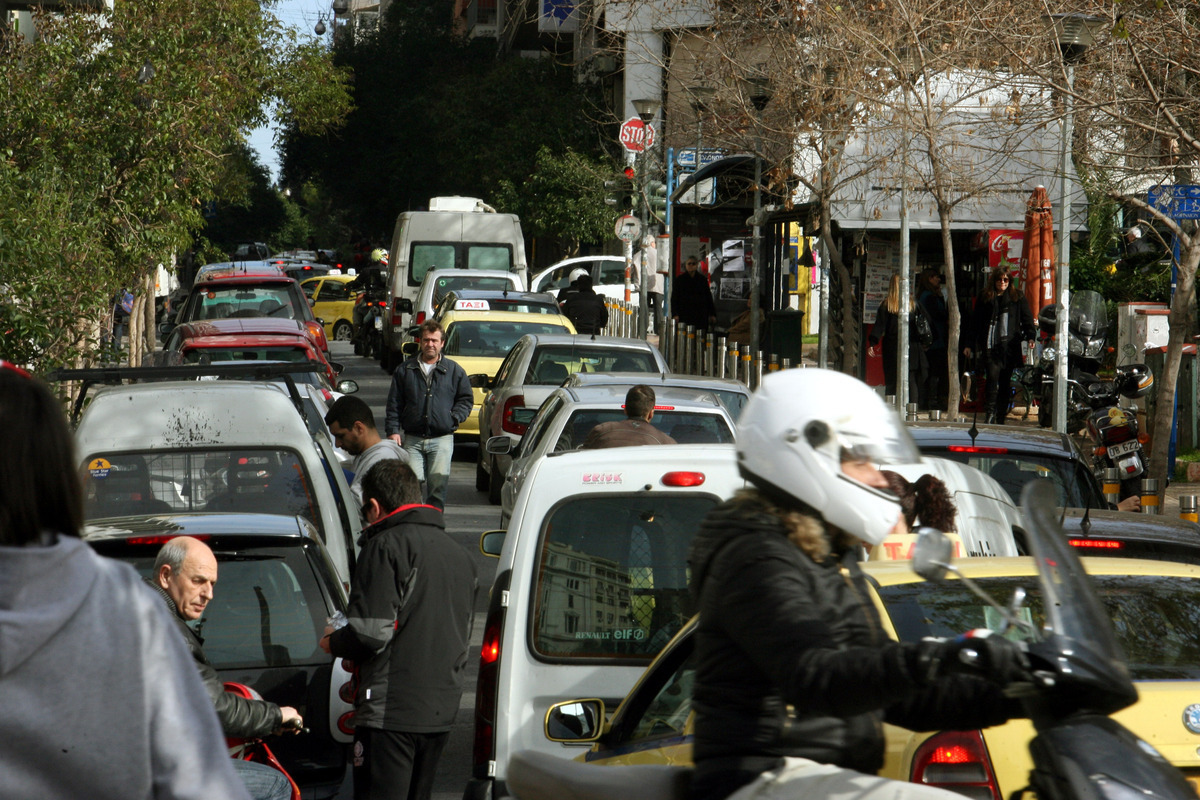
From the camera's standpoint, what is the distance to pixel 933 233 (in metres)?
20.5

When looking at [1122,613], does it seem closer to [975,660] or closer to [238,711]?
[975,660]

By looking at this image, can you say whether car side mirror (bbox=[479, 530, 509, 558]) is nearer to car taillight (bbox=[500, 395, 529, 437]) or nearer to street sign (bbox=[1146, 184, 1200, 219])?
street sign (bbox=[1146, 184, 1200, 219])

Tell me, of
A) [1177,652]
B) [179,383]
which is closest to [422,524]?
[1177,652]

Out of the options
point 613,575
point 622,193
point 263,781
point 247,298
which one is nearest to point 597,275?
point 622,193

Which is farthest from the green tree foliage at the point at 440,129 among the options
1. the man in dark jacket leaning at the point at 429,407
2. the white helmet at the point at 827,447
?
the white helmet at the point at 827,447

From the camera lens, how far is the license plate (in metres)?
11.7

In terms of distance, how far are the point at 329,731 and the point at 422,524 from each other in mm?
904

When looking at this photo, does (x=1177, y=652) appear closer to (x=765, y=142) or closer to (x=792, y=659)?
(x=792, y=659)

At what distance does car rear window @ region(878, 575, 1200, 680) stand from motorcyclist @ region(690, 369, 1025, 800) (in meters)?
1.22

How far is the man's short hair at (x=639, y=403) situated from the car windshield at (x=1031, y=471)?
184cm

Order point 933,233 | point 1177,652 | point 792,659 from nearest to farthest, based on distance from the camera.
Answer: point 792,659
point 1177,652
point 933,233

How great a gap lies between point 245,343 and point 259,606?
829 cm

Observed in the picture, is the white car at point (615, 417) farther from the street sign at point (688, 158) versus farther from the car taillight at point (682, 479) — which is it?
the street sign at point (688, 158)

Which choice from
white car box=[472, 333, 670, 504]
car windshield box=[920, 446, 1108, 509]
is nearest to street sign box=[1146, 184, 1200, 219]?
car windshield box=[920, 446, 1108, 509]
